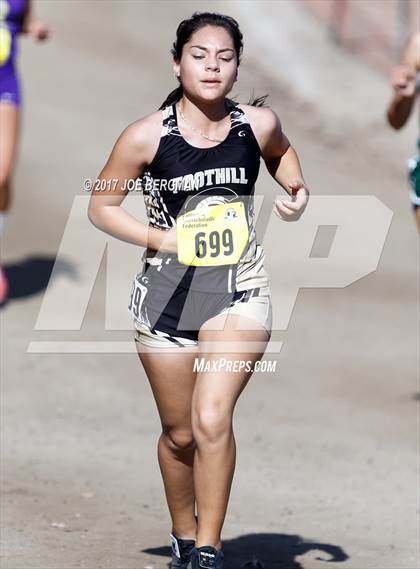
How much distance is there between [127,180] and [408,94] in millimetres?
2336

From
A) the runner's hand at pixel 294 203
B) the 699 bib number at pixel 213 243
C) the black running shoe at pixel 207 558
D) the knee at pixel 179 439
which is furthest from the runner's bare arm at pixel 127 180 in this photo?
the black running shoe at pixel 207 558

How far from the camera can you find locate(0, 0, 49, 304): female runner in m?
9.56

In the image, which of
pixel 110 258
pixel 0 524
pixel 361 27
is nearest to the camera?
pixel 0 524

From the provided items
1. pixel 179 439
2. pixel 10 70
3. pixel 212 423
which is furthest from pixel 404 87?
pixel 10 70

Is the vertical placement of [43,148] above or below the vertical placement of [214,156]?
below

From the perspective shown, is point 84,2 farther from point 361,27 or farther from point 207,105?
point 207,105

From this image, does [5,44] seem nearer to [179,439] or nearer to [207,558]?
[179,439]

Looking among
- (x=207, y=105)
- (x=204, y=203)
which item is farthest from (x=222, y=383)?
(x=207, y=105)

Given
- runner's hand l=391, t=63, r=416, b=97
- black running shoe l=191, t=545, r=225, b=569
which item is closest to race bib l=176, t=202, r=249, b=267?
black running shoe l=191, t=545, r=225, b=569

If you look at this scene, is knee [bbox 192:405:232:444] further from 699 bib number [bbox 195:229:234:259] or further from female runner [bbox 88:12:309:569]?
699 bib number [bbox 195:229:234:259]

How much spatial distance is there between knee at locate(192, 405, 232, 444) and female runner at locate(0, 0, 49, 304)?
16.1 ft

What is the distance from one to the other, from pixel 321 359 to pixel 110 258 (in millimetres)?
2560

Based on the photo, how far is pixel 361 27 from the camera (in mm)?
20406

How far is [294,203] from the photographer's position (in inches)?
207
